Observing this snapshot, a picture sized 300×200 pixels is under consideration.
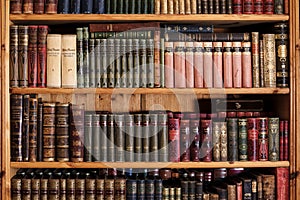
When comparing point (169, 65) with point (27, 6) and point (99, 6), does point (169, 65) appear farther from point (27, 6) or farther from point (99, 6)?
point (27, 6)

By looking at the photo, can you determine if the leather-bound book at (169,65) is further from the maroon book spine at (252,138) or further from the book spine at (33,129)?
the book spine at (33,129)

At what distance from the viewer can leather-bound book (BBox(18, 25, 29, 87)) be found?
7.58 ft

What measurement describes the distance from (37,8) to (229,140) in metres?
0.96

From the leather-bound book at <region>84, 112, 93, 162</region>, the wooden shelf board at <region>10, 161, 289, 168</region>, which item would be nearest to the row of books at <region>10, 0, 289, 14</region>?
the leather-bound book at <region>84, 112, 93, 162</region>

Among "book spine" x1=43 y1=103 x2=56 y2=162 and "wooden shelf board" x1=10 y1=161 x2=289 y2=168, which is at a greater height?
"book spine" x1=43 y1=103 x2=56 y2=162

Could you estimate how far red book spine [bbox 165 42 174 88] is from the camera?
234 centimetres

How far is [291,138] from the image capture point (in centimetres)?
234

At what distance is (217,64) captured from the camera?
7.73ft

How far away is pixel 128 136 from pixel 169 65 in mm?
338

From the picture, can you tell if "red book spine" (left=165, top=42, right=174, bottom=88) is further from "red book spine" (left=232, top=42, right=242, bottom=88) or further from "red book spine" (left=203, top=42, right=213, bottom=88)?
"red book spine" (left=232, top=42, right=242, bottom=88)

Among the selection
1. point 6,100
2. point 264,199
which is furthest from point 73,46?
point 264,199

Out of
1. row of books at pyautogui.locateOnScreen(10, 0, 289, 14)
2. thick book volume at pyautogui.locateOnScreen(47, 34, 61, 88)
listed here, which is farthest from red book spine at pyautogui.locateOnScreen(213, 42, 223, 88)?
thick book volume at pyautogui.locateOnScreen(47, 34, 61, 88)

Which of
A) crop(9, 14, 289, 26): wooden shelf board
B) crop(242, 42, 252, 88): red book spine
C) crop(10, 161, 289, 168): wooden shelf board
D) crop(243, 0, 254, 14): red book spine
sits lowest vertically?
crop(10, 161, 289, 168): wooden shelf board

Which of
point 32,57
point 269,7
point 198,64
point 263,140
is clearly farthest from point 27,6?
point 263,140
